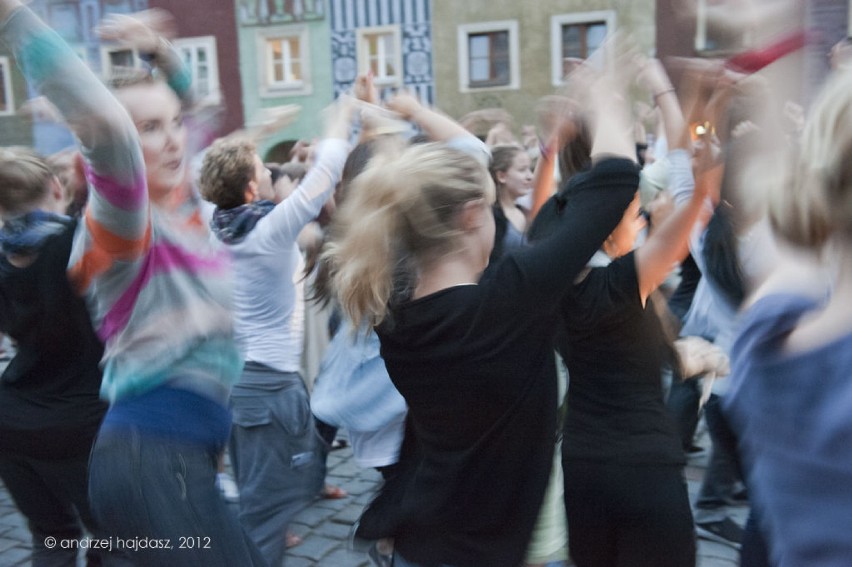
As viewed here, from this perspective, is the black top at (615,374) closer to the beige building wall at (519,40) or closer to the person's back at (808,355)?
the person's back at (808,355)

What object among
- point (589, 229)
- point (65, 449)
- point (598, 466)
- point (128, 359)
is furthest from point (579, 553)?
point (65, 449)

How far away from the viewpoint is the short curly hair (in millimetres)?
3182

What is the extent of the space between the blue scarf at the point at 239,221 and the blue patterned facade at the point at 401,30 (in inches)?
697

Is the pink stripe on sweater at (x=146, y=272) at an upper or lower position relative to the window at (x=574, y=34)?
lower

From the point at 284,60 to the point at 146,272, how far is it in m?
21.0

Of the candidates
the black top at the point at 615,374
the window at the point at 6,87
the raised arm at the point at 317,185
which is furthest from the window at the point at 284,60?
the black top at the point at 615,374

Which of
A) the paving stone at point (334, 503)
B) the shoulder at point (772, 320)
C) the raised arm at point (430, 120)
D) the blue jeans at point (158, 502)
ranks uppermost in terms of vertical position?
the raised arm at point (430, 120)

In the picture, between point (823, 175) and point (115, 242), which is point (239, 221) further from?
point (823, 175)

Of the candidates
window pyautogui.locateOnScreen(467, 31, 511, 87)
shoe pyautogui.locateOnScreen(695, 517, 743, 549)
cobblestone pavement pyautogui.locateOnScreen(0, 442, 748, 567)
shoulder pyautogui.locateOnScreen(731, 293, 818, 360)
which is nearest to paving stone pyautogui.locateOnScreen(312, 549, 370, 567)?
cobblestone pavement pyautogui.locateOnScreen(0, 442, 748, 567)

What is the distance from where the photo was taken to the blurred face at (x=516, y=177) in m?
4.32

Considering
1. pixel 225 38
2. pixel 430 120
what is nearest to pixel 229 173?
pixel 430 120

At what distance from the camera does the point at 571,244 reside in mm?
1669

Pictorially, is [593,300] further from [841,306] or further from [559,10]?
[559,10]

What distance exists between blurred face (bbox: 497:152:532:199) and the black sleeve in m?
2.58
